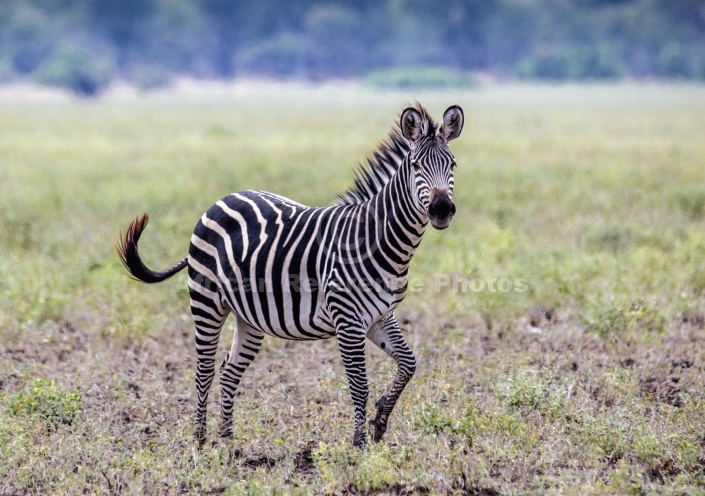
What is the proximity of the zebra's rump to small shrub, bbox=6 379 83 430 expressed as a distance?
1.19 meters

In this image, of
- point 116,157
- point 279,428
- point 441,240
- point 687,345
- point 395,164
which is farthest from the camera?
point 116,157

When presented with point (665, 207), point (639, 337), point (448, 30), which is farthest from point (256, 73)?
point (639, 337)

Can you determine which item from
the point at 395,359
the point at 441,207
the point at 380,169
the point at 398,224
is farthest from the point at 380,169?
the point at 395,359

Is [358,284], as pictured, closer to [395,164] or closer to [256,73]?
[395,164]

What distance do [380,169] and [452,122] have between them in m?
0.67

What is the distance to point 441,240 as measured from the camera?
11422 mm

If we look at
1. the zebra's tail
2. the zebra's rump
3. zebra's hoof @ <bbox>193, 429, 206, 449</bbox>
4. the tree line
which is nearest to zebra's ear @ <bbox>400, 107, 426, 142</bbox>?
the zebra's rump

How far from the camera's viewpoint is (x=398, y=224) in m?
5.29

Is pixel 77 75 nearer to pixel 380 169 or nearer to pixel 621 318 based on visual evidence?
pixel 621 318

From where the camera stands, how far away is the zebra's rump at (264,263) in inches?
218

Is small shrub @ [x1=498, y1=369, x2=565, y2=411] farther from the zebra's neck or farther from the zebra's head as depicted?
the zebra's head

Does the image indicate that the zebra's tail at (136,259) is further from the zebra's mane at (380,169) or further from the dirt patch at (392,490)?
the dirt patch at (392,490)

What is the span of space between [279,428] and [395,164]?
196cm

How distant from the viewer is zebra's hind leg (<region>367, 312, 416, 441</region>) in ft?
17.8
